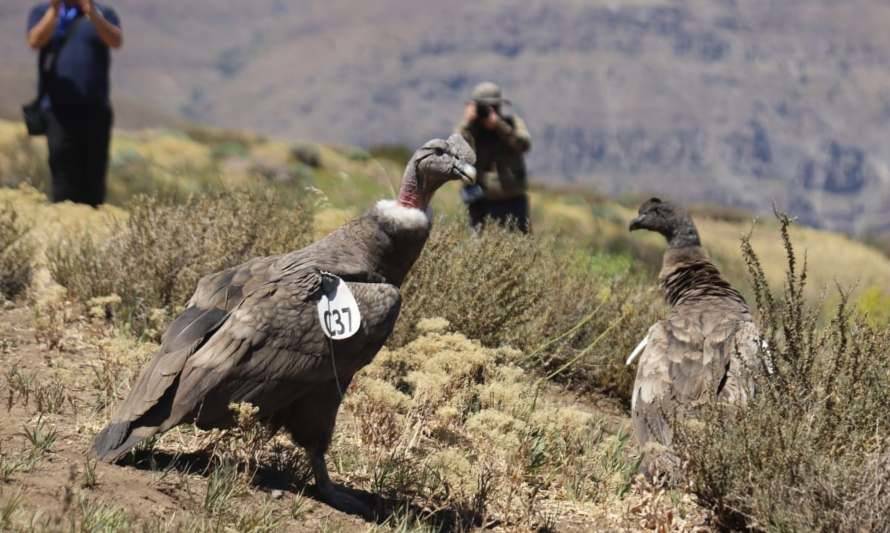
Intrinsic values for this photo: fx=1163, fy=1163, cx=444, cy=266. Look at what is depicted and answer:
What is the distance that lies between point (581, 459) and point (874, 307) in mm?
5229

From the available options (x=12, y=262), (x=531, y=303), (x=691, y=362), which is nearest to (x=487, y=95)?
(x=531, y=303)

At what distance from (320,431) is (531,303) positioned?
2923mm

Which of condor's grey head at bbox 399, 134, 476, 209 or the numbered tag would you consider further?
condor's grey head at bbox 399, 134, 476, 209

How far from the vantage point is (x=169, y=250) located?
8.13m

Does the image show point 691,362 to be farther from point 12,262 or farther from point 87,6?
point 87,6

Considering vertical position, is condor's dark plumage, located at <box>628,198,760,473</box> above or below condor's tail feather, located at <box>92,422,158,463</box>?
above

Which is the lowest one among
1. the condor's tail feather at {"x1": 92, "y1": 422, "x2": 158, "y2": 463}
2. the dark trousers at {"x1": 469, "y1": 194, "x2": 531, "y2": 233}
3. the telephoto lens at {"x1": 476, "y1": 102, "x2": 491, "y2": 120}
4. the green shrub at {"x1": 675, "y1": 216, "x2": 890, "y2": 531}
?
the condor's tail feather at {"x1": 92, "y1": 422, "x2": 158, "y2": 463}

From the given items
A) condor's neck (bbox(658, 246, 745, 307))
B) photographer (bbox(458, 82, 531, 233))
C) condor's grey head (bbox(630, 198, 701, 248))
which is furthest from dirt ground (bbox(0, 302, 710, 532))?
photographer (bbox(458, 82, 531, 233))

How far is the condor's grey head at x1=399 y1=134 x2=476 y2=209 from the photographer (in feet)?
19.1

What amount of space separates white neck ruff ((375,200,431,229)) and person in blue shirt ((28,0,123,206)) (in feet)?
A: 18.9

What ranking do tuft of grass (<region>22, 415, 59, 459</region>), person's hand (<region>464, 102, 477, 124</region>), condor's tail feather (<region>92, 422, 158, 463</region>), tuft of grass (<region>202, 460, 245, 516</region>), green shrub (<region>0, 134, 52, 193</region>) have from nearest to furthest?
tuft of grass (<region>202, 460, 245, 516</region>) → condor's tail feather (<region>92, 422, 158, 463</region>) → tuft of grass (<region>22, 415, 59, 459</region>) → person's hand (<region>464, 102, 477, 124</region>) → green shrub (<region>0, 134, 52, 193</region>)

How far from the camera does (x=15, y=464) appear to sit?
4848 mm

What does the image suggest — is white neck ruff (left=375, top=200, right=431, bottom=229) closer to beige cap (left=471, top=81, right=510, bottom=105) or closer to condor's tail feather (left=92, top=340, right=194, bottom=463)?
condor's tail feather (left=92, top=340, right=194, bottom=463)

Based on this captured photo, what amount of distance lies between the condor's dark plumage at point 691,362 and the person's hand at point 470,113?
366 cm
